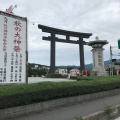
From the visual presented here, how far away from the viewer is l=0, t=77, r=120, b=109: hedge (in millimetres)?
7268

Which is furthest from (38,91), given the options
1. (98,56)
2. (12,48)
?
(98,56)

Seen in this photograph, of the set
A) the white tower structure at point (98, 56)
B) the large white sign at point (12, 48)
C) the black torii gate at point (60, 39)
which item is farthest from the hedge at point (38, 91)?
the white tower structure at point (98, 56)

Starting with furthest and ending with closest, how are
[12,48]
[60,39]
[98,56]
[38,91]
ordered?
[60,39] < [98,56] < [12,48] < [38,91]

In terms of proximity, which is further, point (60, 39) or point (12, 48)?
point (60, 39)

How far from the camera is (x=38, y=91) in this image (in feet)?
27.6

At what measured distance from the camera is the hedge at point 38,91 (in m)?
7.27

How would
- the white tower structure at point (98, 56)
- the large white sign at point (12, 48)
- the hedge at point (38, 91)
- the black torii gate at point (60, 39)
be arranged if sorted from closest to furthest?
the hedge at point (38, 91)
the large white sign at point (12, 48)
the black torii gate at point (60, 39)
the white tower structure at point (98, 56)

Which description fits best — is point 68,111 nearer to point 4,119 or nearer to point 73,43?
point 4,119

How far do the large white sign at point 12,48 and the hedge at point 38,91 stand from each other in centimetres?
73

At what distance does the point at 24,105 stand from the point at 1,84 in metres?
1.40

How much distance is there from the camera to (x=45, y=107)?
8.79 meters

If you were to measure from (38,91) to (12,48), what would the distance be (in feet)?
6.41

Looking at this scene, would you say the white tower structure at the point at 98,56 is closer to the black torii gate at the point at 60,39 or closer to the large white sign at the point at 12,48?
the black torii gate at the point at 60,39

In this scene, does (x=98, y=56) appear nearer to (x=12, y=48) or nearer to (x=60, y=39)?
(x=60, y=39)
